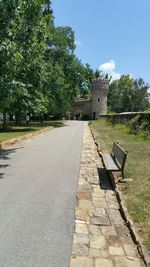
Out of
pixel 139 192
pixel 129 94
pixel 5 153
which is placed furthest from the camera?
pixel 129 94

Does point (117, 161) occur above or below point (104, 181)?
above

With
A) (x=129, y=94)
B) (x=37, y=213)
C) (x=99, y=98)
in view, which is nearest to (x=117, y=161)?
(x=37, y=213)

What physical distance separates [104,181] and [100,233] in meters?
3.48

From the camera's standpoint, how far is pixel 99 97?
7394cm

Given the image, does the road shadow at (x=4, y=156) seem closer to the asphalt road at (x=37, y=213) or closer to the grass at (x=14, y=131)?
the asphalt road at (x=37, y=213)

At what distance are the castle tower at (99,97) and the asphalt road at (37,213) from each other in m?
63.8

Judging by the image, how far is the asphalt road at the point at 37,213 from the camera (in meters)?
3.85

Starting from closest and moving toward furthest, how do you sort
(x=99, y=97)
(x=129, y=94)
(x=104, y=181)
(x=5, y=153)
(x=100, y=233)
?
1. (x=100, y=233)
2. (x=104, y=181)
3. (x=5, y=153)
4. (x=99, y=97)
5. (x=129, y=94)

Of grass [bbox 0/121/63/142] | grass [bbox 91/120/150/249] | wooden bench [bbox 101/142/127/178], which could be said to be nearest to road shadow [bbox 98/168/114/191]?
wooden bench [bbox 101/142/127/178]

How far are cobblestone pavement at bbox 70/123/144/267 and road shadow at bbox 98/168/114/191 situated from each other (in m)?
0.03

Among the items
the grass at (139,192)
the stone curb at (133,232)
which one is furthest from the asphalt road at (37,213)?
the grass at (139,192)

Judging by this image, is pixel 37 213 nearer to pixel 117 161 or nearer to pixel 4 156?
pixel 117 161

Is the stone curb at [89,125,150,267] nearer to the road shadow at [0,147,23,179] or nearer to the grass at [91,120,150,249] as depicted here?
the grass at [91,120,150,249]

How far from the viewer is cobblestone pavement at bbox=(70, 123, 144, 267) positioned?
377 centimetres
